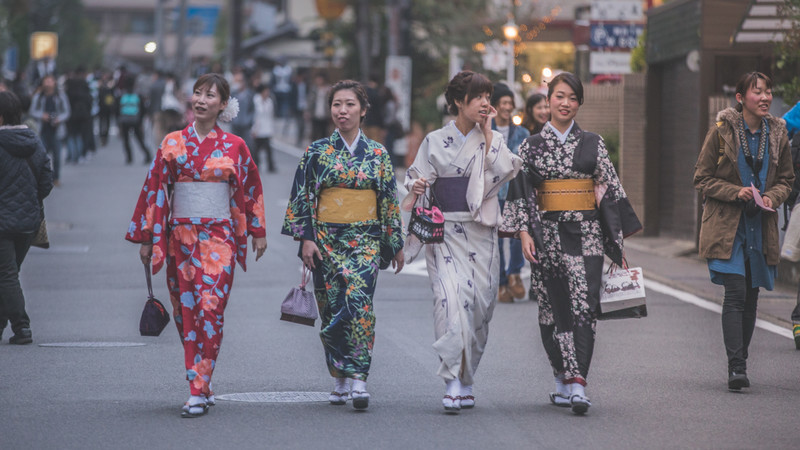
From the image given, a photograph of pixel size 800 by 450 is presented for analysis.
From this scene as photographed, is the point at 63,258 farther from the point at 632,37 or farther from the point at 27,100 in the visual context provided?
the point at 632,37

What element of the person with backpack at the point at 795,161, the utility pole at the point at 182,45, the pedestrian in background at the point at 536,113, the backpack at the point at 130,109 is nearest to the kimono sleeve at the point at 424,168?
the person with backpack at the point at 795,161

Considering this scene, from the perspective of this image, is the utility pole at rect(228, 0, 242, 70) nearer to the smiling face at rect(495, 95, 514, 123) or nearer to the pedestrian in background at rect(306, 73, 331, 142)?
the pedestrian in background at rect(306, 73, 331, 142)

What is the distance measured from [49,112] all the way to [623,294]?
1696 cm

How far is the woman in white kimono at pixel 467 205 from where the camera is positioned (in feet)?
25.1

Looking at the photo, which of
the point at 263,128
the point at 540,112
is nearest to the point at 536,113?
the point at 540,112

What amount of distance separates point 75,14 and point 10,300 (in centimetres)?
5756

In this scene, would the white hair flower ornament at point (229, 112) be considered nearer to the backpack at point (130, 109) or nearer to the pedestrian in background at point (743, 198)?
the pedestrian in background at point (743, 198)

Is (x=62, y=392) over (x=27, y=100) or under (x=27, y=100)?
under

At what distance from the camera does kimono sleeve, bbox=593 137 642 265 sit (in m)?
7.70

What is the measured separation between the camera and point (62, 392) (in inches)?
320

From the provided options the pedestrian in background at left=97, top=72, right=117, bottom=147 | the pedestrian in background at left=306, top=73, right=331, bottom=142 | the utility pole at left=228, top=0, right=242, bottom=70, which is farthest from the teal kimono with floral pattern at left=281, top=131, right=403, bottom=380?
the utility pole at left=228, top=0, right=242, bottom=70

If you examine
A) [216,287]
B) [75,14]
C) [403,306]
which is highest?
[75,14]

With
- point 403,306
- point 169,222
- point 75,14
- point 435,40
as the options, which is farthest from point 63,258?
point 75,14

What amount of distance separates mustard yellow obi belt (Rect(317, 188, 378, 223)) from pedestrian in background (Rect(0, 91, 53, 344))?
3.12 meters
